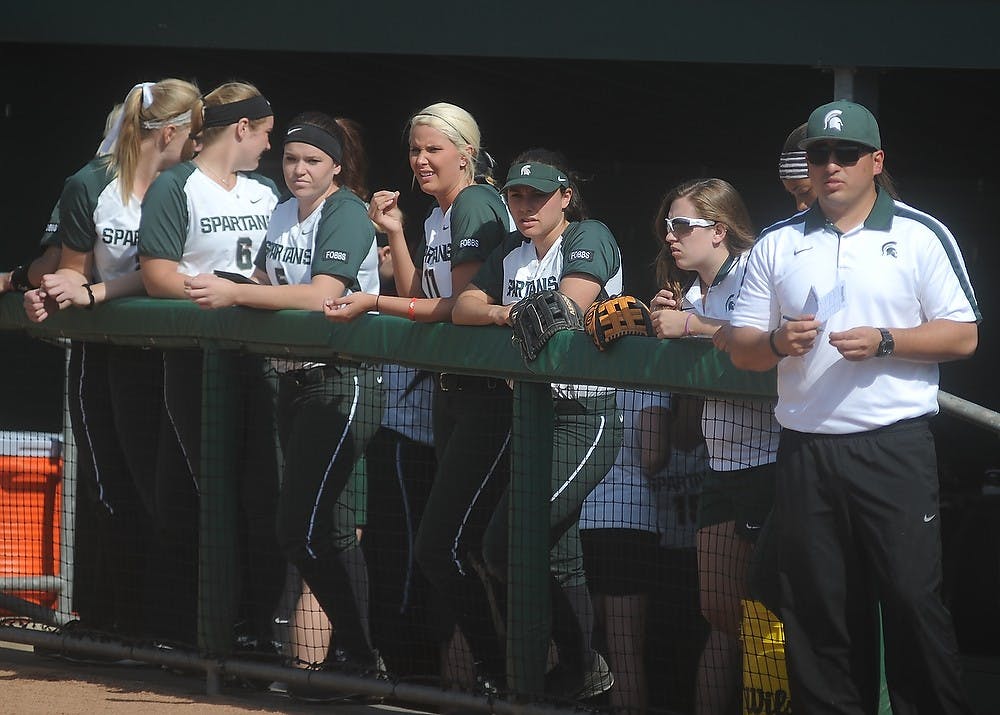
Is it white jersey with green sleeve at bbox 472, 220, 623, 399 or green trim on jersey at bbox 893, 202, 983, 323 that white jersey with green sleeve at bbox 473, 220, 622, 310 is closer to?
white jersey with green sleeve at bbox 472, 220, 623, 399

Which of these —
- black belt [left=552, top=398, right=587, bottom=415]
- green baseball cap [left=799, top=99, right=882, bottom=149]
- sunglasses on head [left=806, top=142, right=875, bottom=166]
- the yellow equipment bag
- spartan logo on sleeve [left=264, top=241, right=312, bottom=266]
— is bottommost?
the yellow equipment bag

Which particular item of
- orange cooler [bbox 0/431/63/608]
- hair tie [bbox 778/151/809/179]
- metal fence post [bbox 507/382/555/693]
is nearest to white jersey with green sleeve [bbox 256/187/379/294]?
metal fence post [bbox 507/382/555/693]

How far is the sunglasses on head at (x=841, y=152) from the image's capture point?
302 centimetres

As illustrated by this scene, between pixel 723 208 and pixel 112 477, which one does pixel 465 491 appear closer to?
pixel 723 208

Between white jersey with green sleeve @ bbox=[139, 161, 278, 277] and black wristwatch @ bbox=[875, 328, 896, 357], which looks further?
white jersey with green sleeve @ bbox=[139, 161, 278, 277]

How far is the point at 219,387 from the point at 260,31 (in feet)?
6.65

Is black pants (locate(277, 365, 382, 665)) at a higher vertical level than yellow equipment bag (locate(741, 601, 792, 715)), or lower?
higher

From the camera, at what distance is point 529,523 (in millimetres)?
3592

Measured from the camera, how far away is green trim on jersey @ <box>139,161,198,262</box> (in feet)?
13.5

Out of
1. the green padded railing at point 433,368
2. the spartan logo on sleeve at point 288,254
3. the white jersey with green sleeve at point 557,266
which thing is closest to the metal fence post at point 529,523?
the green padded railing at point 433,368

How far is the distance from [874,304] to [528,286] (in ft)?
3.51

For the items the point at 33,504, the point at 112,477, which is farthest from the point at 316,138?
the point at 33,504

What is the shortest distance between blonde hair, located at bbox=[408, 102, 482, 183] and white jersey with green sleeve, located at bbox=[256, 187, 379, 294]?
32cm

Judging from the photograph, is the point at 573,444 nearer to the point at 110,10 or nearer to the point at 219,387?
the point at 219,387
